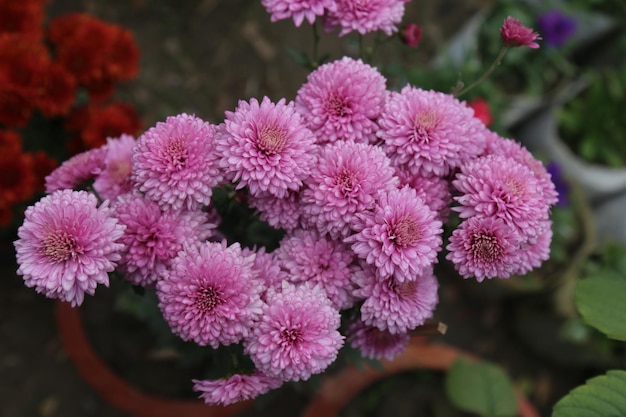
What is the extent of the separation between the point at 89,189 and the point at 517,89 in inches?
59.1

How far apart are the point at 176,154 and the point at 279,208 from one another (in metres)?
0.15

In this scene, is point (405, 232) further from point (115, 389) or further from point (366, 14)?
point (115, 389)

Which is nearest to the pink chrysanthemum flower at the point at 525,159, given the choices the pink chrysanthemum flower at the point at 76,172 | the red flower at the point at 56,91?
the pink chrysanthemum flower at the point at 76,172

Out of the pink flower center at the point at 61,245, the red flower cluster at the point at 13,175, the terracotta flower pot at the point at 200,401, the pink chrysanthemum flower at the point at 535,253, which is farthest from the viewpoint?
the terracotta flower pot at the point at 200,401

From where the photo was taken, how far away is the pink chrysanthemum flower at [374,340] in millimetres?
859

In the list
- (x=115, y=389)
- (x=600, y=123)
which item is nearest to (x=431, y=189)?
(x=115, y=389)

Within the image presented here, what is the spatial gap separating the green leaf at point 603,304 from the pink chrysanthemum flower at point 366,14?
1.60ft

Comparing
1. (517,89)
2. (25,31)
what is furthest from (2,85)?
(517,89)

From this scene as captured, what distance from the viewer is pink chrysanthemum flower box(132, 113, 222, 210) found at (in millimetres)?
738

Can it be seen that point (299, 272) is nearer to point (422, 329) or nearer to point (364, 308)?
point (364, 308)

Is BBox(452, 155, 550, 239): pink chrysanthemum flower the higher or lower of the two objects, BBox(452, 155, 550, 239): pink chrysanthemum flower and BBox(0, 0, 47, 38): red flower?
the lower

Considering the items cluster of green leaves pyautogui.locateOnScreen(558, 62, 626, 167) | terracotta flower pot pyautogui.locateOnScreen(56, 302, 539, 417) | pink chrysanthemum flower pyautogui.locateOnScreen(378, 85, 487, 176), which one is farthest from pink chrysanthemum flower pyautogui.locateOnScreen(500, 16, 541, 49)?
cluster of green leaves pyautogui.locateOnScreen(558, 62, 626, 167)

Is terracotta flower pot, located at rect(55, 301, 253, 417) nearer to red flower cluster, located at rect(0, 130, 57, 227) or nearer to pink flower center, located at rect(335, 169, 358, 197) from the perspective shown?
red flower cluster, located at rect(0, 130, 57, 227)

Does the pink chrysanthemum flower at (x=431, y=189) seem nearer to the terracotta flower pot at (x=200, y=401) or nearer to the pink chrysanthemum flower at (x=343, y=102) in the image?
the pink chrysanthemum flower at (x=343, y=102)
